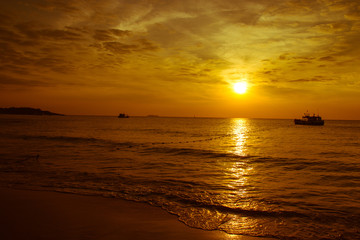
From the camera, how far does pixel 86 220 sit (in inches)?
285

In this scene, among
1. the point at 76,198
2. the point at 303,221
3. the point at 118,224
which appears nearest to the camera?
the point at 118,224

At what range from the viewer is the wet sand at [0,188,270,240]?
629 cm

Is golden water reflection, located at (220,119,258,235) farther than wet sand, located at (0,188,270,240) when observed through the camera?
Yes

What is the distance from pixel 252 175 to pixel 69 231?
11651 millimetres

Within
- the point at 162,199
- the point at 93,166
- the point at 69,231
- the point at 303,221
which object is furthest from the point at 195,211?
the point at 93,166

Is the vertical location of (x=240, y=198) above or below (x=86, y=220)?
below

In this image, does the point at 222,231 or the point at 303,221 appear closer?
the point at 222,231

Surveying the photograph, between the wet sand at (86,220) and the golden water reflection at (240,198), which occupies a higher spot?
the wet sand at (86,220)

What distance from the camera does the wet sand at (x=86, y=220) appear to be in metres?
6.29

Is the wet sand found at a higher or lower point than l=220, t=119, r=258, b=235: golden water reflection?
higher

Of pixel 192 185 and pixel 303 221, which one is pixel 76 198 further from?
pixel 303 221

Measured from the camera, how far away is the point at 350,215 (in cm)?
846

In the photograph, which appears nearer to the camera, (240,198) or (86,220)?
(86,220)

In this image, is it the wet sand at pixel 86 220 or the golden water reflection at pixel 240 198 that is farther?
the golden water reflection at pixel 240 198
